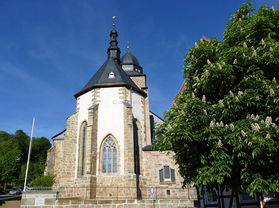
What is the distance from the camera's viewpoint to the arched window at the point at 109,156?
55.6ft

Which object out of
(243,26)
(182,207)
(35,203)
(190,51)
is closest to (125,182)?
(182,207)

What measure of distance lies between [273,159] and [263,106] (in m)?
1.64

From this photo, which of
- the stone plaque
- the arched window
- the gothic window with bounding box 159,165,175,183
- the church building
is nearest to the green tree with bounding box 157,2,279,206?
the church building

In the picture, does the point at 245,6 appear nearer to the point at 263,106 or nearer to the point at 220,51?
the point at 220,51

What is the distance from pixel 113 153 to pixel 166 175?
471 cm

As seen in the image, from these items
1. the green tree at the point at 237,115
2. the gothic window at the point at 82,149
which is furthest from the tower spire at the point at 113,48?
the green tree at the point at 237,115

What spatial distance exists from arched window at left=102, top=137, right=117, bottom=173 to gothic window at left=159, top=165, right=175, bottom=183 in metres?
3.96

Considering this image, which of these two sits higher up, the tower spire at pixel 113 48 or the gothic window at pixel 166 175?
the tower spire at pixel 113 48

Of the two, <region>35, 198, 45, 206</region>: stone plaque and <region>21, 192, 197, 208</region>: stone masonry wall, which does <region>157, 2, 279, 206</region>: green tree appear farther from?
<region>35, 198, 45, 206</region>: stone plaque

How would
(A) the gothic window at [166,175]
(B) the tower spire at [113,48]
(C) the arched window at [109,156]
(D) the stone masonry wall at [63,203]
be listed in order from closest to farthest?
1. (D) the stone masonry wall at [63,203]
2. (C) the arched window at [109,156]
3. (A) the gothic window at [166,175]
4. (B) the tower spire at [113,48]

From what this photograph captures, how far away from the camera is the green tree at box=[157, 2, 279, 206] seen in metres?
6.74

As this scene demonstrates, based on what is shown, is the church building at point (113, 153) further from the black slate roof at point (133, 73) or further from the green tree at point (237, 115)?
the black slate roof at point (133, 73)

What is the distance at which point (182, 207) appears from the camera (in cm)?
1490

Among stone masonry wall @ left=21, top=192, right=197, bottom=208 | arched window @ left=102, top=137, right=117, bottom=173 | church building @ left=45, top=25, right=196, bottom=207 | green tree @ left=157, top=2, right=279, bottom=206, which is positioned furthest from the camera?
arched window @ left=102, top=137, right=117, bottom=173
